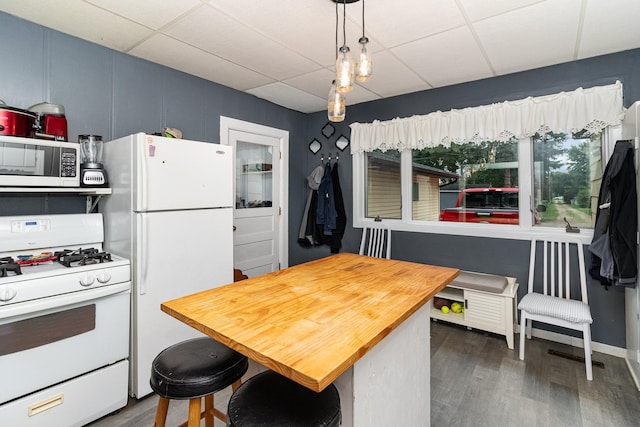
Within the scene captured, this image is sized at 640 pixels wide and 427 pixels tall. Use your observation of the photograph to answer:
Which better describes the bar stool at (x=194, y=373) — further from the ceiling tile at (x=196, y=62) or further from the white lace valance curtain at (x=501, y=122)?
the white lace valance curtain at (x=501, y=122)

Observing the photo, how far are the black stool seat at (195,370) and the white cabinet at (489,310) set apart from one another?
2.36 m

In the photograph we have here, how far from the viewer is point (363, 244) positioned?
3.81 m

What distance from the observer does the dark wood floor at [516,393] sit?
1880 mm

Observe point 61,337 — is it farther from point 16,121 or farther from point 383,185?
point 383,185

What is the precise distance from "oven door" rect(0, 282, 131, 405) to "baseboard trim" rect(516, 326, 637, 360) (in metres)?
3.43

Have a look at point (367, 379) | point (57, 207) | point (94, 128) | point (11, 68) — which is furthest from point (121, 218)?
point (367, 379)

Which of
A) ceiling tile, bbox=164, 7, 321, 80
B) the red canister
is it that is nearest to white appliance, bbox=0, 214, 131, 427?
the red canister

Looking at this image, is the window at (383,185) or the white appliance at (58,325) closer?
the white appliance at (58,325)

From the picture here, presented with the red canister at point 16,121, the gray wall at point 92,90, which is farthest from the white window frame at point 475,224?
the red canister at point 16,121

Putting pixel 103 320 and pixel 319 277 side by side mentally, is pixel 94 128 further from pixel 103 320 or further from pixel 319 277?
pixel 319 277

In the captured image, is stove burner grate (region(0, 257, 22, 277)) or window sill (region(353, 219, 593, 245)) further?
window sill (region(353, 219, 593, 245))

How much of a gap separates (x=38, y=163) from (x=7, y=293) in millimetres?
800

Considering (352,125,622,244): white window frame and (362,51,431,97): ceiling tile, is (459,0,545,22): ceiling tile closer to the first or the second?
(362,51,431,97): ceiling tile

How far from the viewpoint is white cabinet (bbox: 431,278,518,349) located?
107 inches
